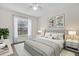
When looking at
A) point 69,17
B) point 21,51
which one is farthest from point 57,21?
point 21,51

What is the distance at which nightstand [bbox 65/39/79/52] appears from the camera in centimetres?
148

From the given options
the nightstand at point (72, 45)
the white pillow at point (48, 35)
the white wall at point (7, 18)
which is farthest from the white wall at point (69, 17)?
the white wall at point (7, 18)

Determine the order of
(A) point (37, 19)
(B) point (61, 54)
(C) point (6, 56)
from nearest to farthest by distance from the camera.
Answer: (C) point (6, 56) → (B) point (61, 54) → (A) point (37, 19)

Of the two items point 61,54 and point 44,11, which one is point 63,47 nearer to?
point 61,54

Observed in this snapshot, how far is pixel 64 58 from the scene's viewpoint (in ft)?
4.30

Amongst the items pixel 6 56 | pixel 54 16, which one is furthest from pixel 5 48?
pixel 54 16

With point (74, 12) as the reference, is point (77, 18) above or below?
below

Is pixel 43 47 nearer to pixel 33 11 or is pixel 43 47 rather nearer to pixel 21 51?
pixel 21 51

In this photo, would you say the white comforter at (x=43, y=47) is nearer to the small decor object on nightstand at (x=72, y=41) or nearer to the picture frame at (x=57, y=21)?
the small decor object on nightstand at (x=72, y=41)

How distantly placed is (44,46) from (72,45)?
0.66 m

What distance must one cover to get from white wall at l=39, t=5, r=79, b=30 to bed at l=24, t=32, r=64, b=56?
1.16ft

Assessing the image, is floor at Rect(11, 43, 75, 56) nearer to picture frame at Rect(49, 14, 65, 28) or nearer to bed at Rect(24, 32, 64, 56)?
bed at Rect(24, 32, 64, 56)

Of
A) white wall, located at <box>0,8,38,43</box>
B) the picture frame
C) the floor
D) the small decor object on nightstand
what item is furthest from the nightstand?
white wall, located at <box>0,8,38,43</box>

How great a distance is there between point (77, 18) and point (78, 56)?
760mm
